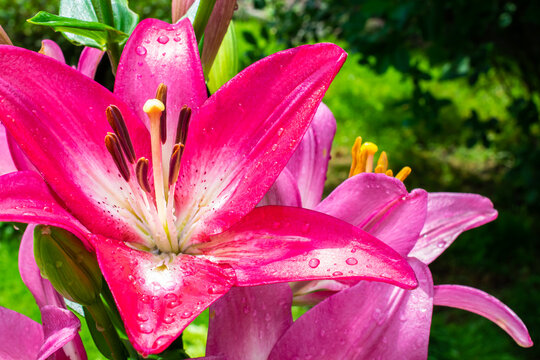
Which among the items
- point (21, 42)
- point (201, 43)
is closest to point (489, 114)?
point (21, 42)

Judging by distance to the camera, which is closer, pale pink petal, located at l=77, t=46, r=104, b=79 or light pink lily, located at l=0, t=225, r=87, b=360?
light pink lily, located at l=0, t=225, r=87, b=360

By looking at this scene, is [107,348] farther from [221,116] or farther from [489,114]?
[489,114]

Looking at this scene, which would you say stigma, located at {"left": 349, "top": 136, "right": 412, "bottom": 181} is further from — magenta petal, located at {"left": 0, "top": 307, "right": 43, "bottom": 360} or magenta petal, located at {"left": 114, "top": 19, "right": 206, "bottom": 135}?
magenta petal, located at {"left": 0, "top": 307, "right": 43, "bottom": 360}

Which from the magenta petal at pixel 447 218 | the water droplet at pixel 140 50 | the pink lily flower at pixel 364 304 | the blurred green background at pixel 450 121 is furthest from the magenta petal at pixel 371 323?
the blurred green background at pixel 450 121

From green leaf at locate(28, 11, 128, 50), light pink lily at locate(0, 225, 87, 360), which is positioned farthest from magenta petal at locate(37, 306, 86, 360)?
green leaf at locate(28, 11, 128, 50)

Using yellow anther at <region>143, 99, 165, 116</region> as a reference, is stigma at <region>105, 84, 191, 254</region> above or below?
below

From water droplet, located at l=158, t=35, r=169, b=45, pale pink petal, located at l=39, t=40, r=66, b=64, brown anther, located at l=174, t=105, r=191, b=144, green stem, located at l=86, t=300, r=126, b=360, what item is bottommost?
green stem, located at l=86, t=300, r=126, b=360

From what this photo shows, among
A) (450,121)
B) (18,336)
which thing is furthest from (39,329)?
(450,121)

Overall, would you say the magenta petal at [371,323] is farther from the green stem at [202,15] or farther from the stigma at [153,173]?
the green stem at [202,15]
